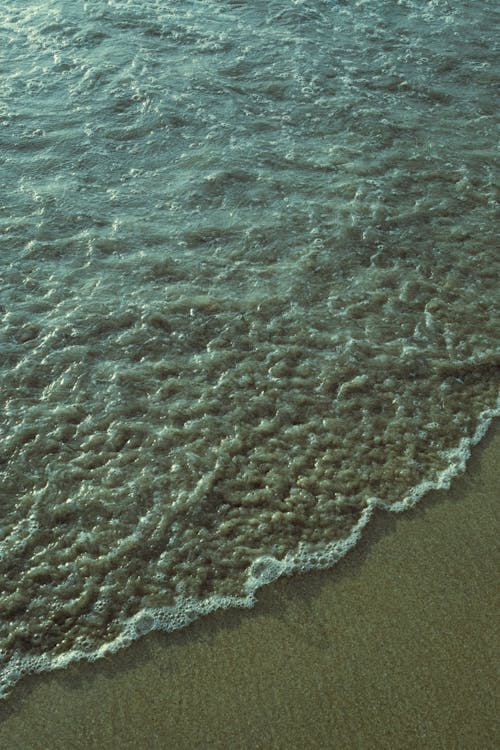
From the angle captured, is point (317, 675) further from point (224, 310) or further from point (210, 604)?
point (224, 310)

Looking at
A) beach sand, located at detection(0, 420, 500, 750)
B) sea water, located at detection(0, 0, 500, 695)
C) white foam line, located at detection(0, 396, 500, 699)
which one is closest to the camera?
beach sand, located at detection(0, 420, 500, 750)

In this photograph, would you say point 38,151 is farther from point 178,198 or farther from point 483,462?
point 483,462

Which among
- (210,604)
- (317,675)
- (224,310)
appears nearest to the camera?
(317,675)

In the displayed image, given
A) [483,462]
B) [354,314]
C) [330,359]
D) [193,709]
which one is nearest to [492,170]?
[354,314]

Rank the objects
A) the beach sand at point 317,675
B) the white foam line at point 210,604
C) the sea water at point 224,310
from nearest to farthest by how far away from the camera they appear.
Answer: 1. the beach sand at point 317,675
2. the white foam line at point 210,604
3. the sea water at point 224,310

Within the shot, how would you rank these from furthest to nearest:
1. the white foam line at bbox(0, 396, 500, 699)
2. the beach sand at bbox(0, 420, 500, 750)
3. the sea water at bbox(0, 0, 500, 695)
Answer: the sea water at bbox(0, 0, 500, 695)
the white foam line at bbox(0, 396, 500, 699)
the beach sand at bbox(0, 420, 500, 750)

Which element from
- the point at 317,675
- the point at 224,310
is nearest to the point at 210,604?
the point at 317,675
